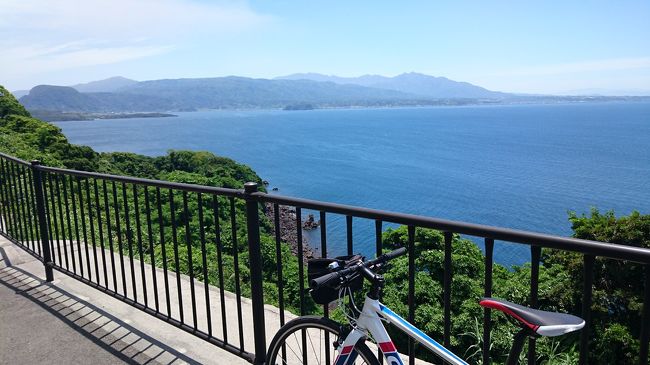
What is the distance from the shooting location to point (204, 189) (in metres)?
3.23

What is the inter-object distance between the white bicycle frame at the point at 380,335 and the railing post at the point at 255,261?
1.00 meters

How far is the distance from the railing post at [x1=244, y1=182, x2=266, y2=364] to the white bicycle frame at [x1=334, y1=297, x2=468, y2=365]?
1000mm

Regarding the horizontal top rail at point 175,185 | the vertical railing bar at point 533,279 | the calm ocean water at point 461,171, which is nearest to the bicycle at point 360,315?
the vertical railing bar at point 533,279

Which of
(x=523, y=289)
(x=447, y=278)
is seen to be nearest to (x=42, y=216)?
(x=447, y=278)

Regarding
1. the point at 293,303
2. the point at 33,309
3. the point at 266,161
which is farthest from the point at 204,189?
the point at 266,161

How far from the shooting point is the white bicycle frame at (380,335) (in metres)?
1.99

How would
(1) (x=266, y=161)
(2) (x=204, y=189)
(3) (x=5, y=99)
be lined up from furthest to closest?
1. (1) (x=266, y=161)
2. (3) (x=5, y=99)
3. (2) (x=204, y=189)

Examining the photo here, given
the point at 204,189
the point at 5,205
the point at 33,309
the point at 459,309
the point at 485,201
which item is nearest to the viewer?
the point at 204,189

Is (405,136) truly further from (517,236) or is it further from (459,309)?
(517,236)

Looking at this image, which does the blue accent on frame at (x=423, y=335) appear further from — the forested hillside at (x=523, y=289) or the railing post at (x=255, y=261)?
the forested hillside at (x=523, y=289)

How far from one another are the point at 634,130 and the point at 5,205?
150674 mm

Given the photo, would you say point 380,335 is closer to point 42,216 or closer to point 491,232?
point 491,232

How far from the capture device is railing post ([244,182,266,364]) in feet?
9.91

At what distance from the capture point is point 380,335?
2.16m
